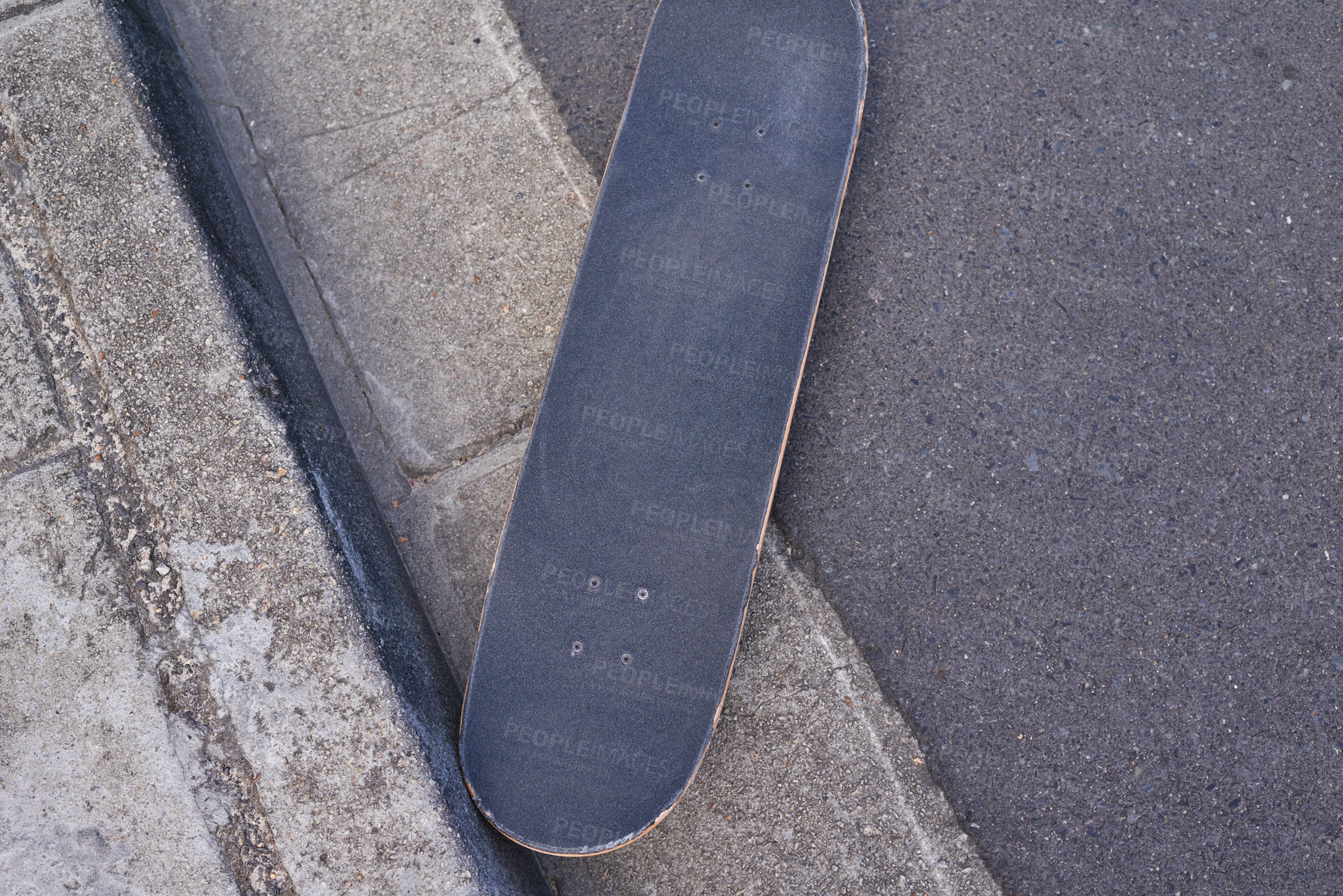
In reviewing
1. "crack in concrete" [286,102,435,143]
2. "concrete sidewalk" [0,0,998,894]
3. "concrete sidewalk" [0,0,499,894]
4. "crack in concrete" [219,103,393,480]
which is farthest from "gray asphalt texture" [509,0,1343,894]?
"concrete sidewalk" [0,0,499,894]

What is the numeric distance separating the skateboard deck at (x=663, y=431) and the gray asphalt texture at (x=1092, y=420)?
0.63ft

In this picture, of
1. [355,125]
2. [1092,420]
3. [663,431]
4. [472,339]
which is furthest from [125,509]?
[1092,420]

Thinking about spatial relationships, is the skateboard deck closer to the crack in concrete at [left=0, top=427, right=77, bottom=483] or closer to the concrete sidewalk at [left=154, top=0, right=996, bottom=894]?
the concrete sidewalk at [left=154, top=0, right=996, bottom=894]

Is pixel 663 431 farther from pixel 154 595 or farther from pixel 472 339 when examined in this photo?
pixel 154 595

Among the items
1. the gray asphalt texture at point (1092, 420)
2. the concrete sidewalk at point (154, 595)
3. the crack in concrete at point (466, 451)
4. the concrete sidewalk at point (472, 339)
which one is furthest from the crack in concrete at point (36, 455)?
the gray asphalt texture at point (1092, 420)

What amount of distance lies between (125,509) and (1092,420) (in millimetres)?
2491

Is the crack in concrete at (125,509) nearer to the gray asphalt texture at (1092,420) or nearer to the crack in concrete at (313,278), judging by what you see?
the crack in concrete at (313,278)

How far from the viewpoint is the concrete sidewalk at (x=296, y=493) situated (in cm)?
176

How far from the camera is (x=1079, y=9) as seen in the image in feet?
7.29

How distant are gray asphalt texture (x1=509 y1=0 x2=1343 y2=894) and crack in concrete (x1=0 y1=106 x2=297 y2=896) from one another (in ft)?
4.54

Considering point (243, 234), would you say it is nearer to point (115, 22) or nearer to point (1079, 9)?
point (115, 22)

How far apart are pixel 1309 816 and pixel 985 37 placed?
2274mm

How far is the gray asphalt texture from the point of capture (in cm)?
197

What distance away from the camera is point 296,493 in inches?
72.0
